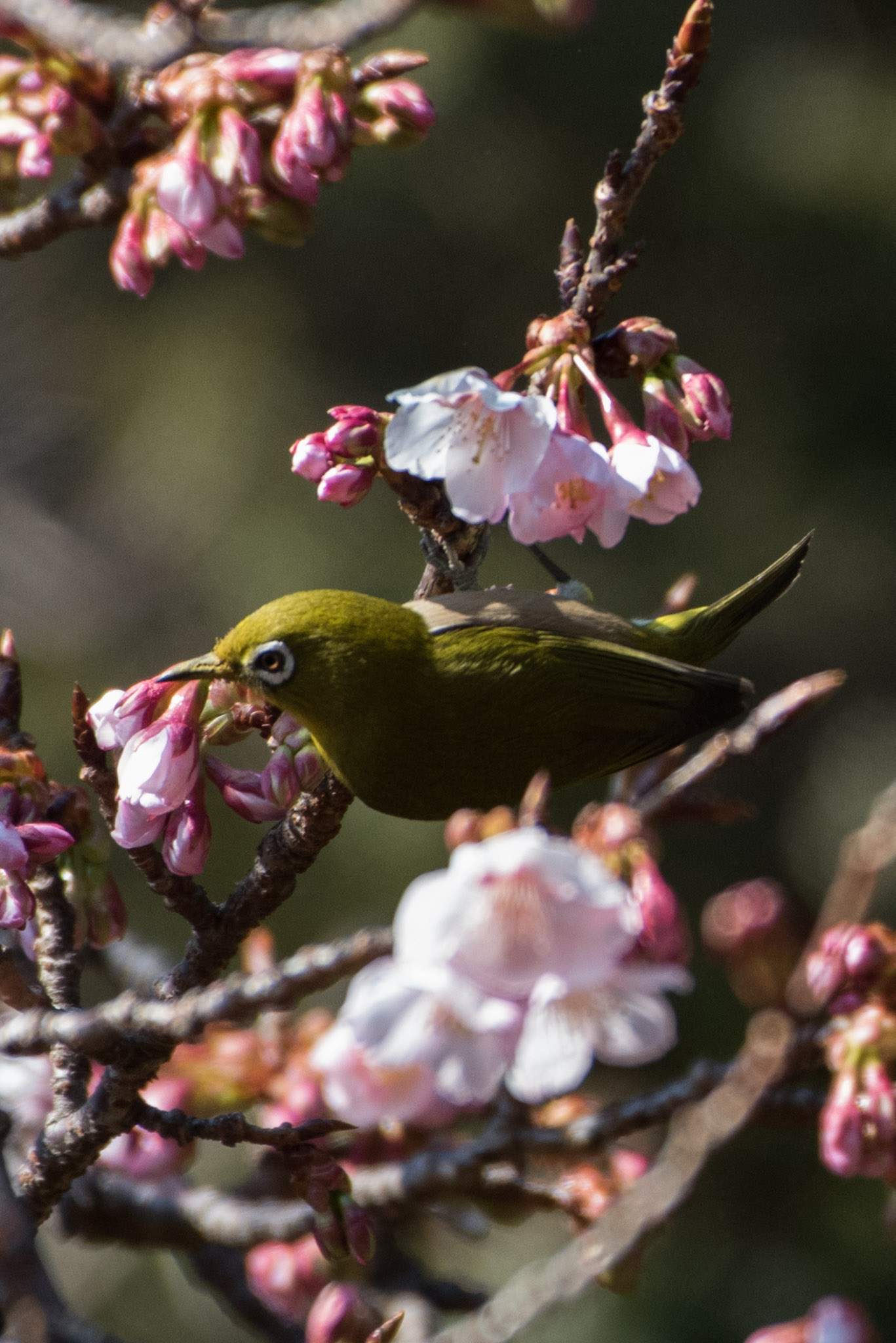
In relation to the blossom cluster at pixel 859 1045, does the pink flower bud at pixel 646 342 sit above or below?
above

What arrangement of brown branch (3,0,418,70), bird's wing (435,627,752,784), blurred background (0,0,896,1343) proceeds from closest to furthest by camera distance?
1. brown branch (3,0,418,70)
2. bird's wing (435,627,752,784)
3. blurred background (0,0,896,1343)

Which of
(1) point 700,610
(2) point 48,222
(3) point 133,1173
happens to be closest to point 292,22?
(2) point 48,222

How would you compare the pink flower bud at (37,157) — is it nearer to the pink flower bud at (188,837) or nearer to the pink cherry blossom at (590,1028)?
the pink flower bud at (188,837)

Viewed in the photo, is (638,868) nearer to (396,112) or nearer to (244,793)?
(244,793)

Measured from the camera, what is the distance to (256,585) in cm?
408

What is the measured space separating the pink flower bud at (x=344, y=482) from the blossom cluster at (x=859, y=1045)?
1.88 ft

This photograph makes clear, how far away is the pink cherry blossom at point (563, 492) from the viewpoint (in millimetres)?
1041

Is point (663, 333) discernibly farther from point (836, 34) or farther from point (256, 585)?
point (836, 34)

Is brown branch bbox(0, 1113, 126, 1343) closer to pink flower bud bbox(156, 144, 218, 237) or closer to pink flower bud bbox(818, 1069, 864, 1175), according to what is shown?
pink flower bud bbox(818, 1069, 864, 1175)

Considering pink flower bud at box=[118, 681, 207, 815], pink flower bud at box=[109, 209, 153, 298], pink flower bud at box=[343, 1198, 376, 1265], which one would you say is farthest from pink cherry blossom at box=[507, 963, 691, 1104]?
pink flower bud at box=[109, 209, 153, 298]

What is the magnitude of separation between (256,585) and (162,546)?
656 mm

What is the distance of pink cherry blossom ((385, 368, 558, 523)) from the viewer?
101cm

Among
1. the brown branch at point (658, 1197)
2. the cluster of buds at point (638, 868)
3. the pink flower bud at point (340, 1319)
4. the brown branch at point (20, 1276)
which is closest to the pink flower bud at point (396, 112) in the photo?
the cluster of buds at point (638, 868)

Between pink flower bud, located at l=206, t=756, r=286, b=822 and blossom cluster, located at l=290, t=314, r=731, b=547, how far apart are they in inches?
10.2
